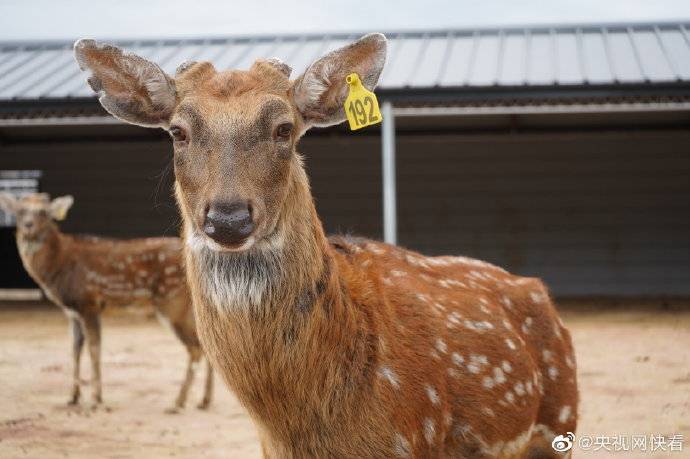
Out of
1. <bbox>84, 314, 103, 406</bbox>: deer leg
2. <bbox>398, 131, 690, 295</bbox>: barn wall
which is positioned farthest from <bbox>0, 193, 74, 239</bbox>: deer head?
<bbox>398, 131, 690, 295</bbox>: barn wall

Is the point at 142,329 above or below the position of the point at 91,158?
below

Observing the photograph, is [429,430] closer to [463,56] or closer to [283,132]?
[283,132]

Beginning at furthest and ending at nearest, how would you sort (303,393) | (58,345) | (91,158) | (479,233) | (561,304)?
(91,158), (479,233), (561,304), (58,345), (303,393)

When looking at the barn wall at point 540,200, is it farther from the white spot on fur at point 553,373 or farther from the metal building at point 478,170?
the white spot on fur at point 553,373

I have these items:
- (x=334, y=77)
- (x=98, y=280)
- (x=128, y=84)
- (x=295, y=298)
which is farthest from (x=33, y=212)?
(x=295, y=298)

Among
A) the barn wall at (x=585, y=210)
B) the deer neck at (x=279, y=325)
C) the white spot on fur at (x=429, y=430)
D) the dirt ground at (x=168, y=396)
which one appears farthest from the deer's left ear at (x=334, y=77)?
the barn wall at (x=585, y=210)

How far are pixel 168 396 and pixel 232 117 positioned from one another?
6.17m

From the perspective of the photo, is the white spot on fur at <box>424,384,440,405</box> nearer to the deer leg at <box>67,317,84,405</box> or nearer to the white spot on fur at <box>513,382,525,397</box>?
the white spot on fur at <box>513,382,525,397</box>

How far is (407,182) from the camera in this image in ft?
62.7

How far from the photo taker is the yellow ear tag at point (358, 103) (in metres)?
3.68

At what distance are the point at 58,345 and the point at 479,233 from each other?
30.0 ft

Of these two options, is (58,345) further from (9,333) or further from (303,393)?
(303,393)

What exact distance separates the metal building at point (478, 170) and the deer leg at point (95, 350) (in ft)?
25.7

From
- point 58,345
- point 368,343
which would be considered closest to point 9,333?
point 58,345
